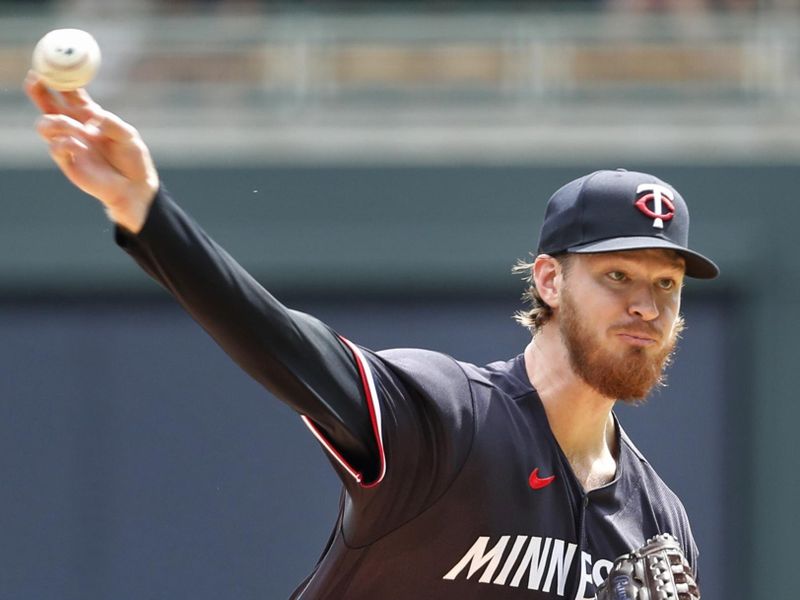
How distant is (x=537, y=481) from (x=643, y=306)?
40 cm

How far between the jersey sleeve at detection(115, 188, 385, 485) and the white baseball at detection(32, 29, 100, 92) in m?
0.20

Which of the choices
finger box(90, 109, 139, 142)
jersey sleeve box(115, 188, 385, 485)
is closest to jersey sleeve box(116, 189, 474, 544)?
jersey sleeve box(115, 188, 385, 485)

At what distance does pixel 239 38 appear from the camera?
7.90 meters

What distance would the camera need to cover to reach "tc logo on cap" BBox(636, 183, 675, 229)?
3.05 meters

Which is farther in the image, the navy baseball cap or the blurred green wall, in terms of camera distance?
the blurred green wall

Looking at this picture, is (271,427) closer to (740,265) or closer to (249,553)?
(249,553)

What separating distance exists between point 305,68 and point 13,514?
2737 mm

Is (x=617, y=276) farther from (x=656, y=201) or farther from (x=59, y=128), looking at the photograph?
(x=59, y=128)

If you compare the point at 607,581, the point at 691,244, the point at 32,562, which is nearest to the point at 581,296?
the point at 607,581

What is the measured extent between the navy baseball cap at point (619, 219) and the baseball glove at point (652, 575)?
57 centimetres

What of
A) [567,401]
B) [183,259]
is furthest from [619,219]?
[183,259]

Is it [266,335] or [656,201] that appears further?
[656,201]

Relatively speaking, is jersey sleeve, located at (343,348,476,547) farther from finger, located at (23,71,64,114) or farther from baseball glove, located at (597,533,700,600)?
finger, located at (23,71,64,114)

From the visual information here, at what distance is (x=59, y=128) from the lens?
219cm
